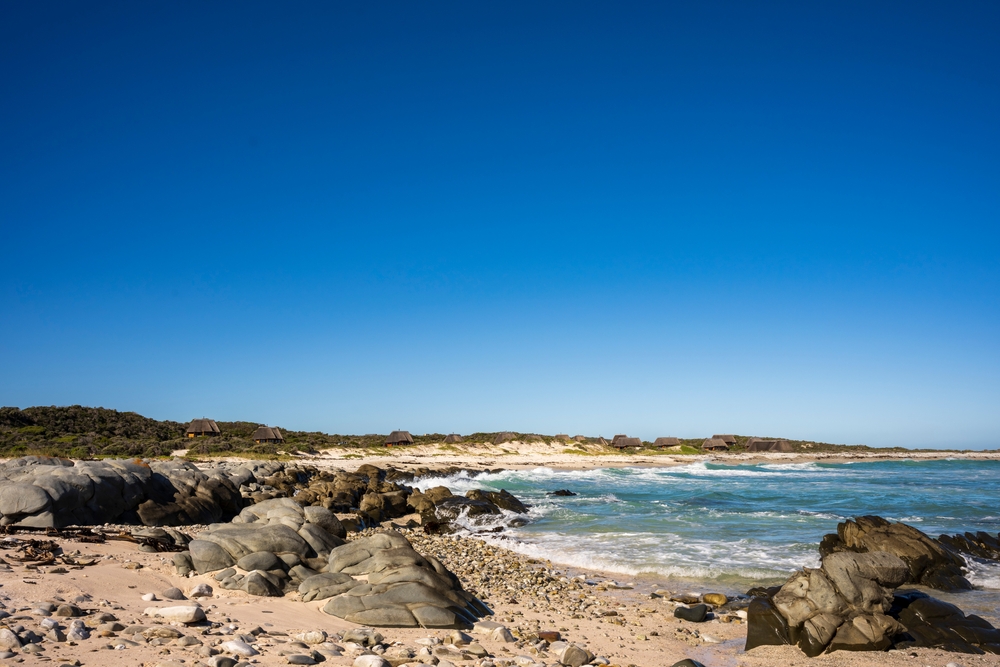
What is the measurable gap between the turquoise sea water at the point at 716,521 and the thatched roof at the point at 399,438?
31075mm

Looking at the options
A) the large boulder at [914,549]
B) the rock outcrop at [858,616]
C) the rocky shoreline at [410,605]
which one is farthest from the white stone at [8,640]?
the large boulder at [914,549]

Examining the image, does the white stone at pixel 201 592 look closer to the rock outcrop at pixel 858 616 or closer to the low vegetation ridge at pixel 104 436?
the rock outcrop at pixel 858 616

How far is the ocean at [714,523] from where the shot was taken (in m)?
15.1

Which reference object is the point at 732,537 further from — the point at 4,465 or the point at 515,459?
the point at 515,459

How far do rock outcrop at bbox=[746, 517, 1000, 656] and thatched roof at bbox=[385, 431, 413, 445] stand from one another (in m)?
65.3

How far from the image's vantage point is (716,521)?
23.3 m

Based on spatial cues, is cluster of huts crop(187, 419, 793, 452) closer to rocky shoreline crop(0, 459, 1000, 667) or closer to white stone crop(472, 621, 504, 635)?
rocky shoreline crop(0, 459, 1000, 667)

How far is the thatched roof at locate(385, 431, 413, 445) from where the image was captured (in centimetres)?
7306

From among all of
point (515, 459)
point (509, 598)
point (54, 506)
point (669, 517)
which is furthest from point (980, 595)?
point (515, 459)

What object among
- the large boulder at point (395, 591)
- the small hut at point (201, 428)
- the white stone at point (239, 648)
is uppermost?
the small hut at point (201, 428)

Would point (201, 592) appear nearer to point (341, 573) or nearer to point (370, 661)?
point (341, 573)

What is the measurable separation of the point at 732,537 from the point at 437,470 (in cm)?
2720

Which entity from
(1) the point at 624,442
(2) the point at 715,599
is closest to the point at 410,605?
(2) the point at 715,599

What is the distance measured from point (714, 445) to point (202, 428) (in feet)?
241
